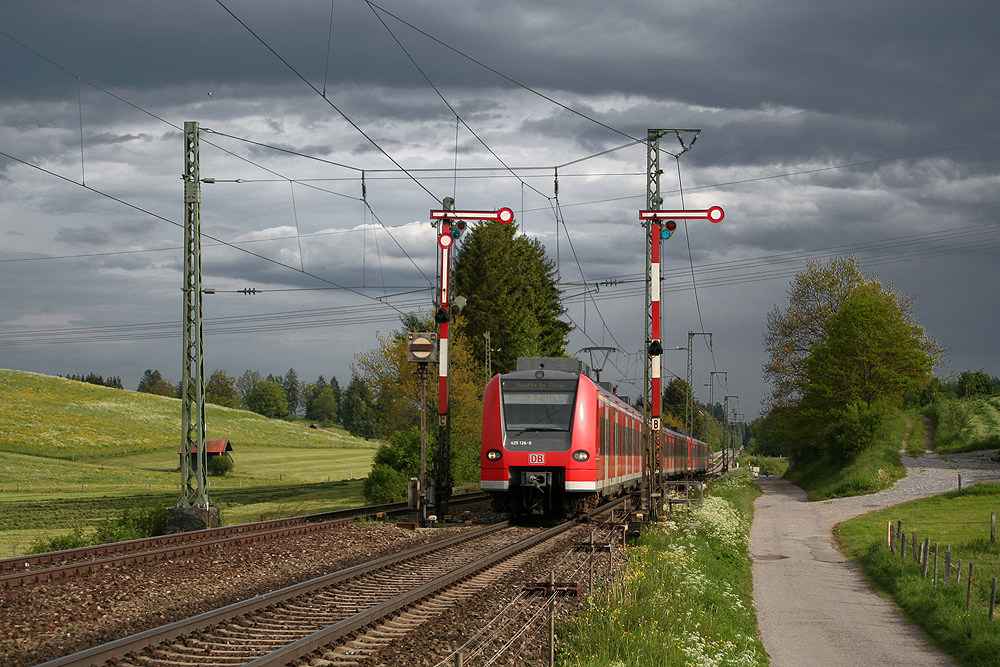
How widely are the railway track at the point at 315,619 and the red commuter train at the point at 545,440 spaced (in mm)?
5402

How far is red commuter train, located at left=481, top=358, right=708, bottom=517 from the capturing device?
70.4 ft

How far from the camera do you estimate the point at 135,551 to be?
15.7 metres

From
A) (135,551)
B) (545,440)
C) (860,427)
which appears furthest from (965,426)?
(135,551)

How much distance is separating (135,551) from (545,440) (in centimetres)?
960

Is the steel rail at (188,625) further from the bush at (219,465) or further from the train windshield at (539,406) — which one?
the bush at (219,465)

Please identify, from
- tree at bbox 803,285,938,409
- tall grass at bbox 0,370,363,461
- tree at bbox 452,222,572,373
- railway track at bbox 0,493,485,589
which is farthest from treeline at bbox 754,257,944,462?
tall grass at bbox 0,370,363,461

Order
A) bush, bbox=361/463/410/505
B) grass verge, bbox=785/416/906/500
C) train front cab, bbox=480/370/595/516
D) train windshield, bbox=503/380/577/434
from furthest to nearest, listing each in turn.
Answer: grass verge, bbox=785/416/906/500
bush, bbox=361/463/410/505
train windshield, bbox=503/380/577/434
train front cab, bbox=480/370/595/516

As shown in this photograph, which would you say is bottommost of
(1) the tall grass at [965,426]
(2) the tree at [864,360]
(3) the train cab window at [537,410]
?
(1) the tall grass at [965,426]

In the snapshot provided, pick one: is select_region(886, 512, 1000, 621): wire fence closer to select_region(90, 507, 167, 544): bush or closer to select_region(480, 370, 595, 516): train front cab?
select_region(480, 370, 595, 516): train front cab

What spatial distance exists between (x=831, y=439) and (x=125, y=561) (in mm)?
43455

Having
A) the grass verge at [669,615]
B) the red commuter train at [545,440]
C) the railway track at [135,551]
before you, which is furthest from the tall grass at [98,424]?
the grass verge at [669,615]

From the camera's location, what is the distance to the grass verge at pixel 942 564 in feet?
42.7

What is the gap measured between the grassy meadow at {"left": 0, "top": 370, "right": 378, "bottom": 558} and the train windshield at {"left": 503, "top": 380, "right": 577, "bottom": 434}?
9.41 meters

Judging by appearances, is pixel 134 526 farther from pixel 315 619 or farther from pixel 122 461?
pixel 122 461
